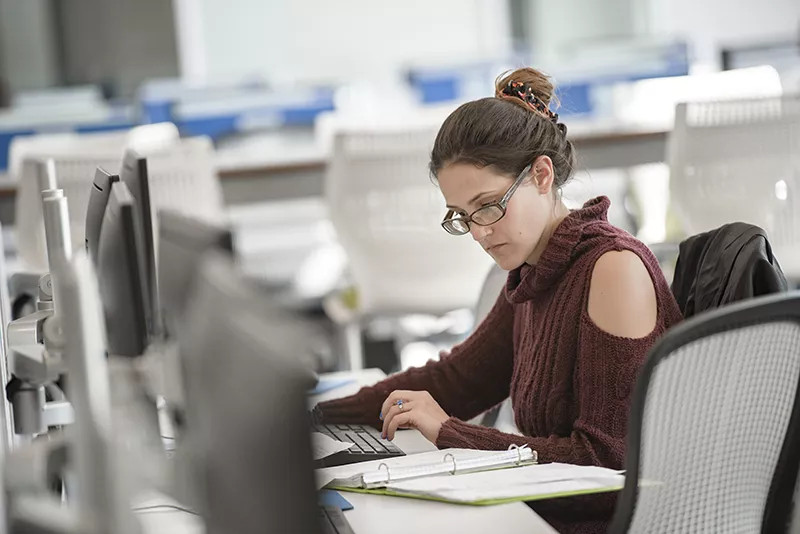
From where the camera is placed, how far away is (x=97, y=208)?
5.74 feet

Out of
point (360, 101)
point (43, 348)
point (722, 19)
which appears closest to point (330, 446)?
point (43, 348)

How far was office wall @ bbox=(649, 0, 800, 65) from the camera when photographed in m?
7.93

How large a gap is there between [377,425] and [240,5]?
6.11 meters

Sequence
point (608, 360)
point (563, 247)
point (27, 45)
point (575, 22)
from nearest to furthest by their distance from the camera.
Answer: point (608, 360) < point (563, 247) < point (27, 45) < point (575, 22)

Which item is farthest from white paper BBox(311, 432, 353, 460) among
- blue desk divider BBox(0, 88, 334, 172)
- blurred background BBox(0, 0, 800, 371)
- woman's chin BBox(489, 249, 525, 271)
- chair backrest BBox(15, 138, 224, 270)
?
blue desk divider BBox(0, 88, 334, 172)

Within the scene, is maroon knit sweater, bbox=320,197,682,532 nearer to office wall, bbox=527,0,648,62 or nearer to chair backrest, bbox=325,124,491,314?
chair backrest, bbox=325,124,491,314

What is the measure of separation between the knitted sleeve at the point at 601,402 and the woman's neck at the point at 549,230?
18cm

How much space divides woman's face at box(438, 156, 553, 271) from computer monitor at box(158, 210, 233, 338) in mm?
458

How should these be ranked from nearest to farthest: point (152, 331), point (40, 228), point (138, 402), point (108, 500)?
point (108, 500) → point (138, 402) → point (152, 331) → point (40, 228)

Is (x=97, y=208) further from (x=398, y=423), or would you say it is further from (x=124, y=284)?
(x=398, y=423)

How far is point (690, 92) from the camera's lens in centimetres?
463

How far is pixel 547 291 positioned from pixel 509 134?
245 millimetres

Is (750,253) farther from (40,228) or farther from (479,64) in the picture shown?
(479,64)

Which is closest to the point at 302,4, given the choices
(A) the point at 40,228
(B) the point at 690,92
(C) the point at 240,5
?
(C) the point at 240,5
